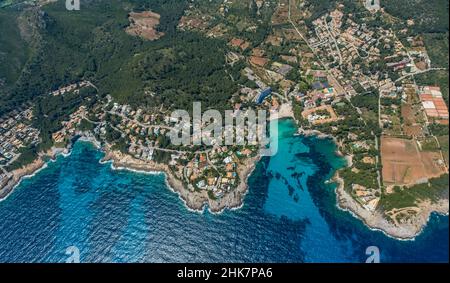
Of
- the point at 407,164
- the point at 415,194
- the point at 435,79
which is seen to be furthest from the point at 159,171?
the point at 435,79

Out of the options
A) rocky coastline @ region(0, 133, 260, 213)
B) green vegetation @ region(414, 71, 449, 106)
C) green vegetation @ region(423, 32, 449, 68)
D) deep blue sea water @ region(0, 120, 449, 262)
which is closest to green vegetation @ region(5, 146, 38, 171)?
rocky coastline @ region(0, 133, 260, 213)

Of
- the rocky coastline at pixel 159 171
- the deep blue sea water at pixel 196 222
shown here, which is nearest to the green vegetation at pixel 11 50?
the rocky coastline at pixel 159 171

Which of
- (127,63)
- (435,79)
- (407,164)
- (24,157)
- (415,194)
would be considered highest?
(127,63)

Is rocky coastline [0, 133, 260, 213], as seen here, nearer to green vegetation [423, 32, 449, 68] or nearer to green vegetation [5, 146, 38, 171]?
green vegetation [5, 146, 38, 171]

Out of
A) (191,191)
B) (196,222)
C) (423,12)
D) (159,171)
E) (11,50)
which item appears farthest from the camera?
(11,50)

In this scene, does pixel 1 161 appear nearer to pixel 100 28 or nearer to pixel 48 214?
pixel 48 214

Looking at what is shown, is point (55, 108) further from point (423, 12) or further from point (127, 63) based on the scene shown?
point (423, 12)

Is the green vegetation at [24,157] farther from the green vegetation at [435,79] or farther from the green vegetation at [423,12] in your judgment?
the green vegetation at [423,12]
